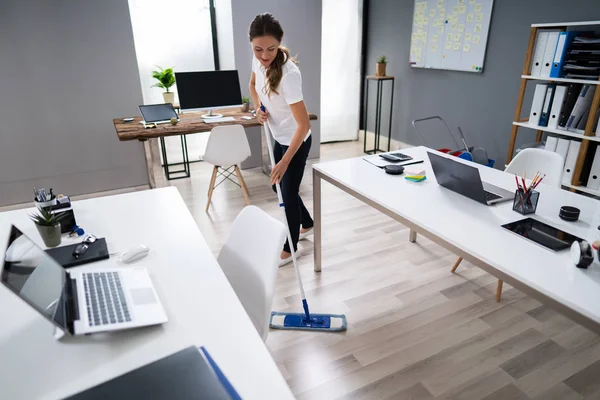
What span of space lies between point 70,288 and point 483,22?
4.06 metres

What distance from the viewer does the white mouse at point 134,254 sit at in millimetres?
1413

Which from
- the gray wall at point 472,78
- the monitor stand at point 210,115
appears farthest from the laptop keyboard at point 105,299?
the gray wall at point 472,78

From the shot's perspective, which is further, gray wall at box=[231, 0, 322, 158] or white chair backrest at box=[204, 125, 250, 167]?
gray wall at box=[231, 0, 322, 158]

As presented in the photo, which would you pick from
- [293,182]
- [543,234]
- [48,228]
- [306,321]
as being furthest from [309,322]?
[48,228]

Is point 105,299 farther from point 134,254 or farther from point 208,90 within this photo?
point 208,90

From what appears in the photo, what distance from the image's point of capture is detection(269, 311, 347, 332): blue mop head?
2.16 metres

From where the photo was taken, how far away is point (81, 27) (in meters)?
3.55

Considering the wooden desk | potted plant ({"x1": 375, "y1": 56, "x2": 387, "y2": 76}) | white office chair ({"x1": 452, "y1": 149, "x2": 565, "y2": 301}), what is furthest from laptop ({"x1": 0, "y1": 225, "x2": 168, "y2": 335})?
potted plant ({"x1": 375, "y1": 56, "x2": 387, "y2": 76})

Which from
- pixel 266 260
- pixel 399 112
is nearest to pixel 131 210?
pixel 266 260

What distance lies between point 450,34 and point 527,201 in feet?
10.2

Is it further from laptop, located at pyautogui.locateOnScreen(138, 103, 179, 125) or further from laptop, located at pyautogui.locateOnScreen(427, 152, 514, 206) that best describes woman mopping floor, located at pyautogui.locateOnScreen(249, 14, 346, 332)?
laptop, located at pyautogui.locateOnScreen(138, 103, 179, 125)

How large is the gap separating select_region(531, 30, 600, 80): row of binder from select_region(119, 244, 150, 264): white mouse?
3.13m

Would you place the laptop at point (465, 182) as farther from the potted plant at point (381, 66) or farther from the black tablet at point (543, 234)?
the potted plant at point (381, 66)

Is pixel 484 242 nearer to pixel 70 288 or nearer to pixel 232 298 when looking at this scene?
pixel 232 298
